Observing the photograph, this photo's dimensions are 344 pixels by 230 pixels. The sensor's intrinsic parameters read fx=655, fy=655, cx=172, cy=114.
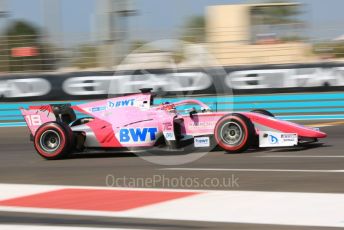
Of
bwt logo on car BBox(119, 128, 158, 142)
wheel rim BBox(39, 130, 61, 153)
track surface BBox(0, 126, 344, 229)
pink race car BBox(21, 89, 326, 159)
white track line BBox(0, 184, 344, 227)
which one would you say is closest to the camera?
white track line BBox(0, 184, 344, 227)

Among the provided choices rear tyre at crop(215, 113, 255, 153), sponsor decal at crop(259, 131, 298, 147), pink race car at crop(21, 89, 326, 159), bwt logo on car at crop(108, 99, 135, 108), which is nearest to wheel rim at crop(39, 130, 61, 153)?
pink race car at crop(21, 89, 326, 159)

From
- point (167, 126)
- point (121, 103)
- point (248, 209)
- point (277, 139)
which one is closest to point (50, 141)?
point (121, 103)

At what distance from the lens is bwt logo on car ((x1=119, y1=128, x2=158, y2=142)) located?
8.59 m

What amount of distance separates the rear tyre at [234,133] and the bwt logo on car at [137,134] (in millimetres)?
849

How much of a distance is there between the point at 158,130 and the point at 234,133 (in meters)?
0.99

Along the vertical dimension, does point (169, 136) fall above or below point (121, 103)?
below

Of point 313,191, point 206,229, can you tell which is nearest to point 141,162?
point 313,191

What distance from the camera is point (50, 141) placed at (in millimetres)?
8969

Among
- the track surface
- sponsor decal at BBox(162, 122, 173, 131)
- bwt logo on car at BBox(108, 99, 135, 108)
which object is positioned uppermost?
bwt logo on car at BBox(108, 99, 135, 108)

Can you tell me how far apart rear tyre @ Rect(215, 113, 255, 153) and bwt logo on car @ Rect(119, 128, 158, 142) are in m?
0.85

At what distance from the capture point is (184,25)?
53.8ft

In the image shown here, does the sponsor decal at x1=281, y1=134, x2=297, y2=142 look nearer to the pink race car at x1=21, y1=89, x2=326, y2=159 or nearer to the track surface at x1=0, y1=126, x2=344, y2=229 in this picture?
the pink race car at x1=21, y1=89, x2=326, y2=159

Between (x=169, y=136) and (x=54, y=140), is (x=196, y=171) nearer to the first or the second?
(x=169, y=136)

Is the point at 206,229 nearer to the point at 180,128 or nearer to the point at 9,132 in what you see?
the point at 180,128
